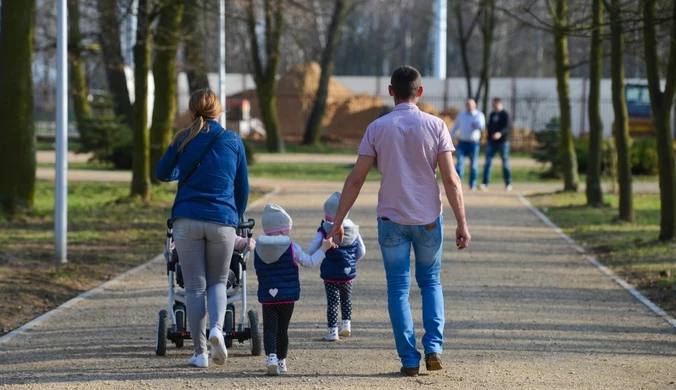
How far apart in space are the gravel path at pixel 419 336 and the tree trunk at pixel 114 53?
11336 millimetres

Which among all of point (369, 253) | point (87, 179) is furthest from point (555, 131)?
point (369, 253)

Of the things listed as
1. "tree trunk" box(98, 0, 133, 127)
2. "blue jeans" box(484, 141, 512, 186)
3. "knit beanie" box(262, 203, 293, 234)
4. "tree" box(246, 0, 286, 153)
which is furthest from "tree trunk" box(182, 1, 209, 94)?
"knit beanie" box(262, 203, 293, 234)

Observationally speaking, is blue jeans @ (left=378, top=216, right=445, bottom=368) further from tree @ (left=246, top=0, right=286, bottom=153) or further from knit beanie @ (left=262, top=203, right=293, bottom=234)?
tree @ (left=246, top=0, right=286, bottom=153)

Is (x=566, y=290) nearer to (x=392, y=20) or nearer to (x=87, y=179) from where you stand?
(x=87, y=179)

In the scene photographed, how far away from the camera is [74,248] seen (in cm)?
1402

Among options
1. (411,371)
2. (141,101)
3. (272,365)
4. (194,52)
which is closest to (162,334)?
(272,365)

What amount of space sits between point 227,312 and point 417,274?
54.2 inches

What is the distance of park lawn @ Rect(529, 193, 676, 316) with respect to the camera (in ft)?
38.2

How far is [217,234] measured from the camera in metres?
7.14

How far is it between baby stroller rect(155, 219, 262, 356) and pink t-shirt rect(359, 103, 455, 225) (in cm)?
105

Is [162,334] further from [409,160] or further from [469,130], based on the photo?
[469,130]

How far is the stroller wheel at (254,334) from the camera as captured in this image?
7738 millimetres

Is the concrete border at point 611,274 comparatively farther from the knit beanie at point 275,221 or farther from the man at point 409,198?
the knit beanie at point 275,221

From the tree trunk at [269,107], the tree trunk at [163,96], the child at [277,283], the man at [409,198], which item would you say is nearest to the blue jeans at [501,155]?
the tree trunk at [163,96]
